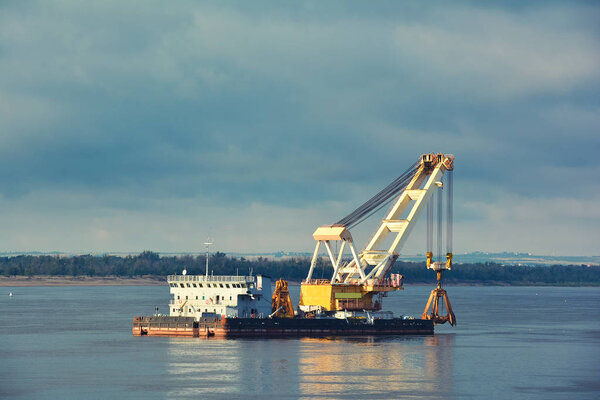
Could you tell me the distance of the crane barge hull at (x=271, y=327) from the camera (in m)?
101

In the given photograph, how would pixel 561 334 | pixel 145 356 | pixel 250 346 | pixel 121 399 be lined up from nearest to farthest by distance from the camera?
pixel 121 399 < pixel 145 356 < pixel 250 346 < pixel 561 334

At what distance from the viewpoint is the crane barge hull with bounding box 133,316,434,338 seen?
333 ft

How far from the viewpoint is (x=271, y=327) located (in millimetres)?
101875

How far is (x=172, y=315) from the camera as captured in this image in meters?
106

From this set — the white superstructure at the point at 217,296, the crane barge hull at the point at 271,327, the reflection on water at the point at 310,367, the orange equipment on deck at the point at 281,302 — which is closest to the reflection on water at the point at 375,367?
the reflection on water at the point at 310,367

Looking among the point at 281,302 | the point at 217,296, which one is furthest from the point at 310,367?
the point at 281,302

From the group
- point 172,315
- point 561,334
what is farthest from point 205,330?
point 561,334

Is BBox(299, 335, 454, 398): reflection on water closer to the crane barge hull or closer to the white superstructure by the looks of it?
the crane barge hull

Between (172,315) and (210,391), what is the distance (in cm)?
3741

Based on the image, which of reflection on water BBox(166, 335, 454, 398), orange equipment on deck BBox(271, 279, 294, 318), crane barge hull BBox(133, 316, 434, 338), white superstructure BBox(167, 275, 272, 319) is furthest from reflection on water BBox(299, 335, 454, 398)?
white superstructure BBox(167, 275, 272, 319)

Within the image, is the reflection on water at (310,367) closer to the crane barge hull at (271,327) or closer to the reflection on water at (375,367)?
the reflection on water at (375,367)

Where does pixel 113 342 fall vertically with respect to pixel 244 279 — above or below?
below

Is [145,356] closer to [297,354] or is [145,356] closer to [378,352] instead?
[297,354]

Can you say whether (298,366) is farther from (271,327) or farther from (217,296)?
(217,296)
